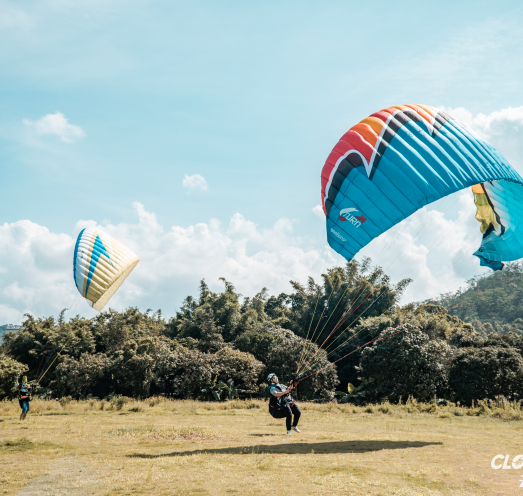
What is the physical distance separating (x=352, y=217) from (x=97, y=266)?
1327 cm

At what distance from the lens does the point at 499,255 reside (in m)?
11.3

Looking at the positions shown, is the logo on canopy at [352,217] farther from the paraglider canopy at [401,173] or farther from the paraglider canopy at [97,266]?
the paraglider canopy at [97,266]

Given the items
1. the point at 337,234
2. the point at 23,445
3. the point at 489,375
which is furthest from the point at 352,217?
the point at 489,375

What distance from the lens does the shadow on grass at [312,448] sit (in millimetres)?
8102

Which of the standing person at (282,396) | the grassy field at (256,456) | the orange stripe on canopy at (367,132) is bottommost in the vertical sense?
the grassy field at (256,456)

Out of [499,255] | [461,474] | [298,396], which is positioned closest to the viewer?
[461,474]

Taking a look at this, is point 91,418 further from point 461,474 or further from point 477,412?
point 477,412

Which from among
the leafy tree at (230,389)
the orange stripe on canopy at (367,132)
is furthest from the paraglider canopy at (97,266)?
the orange stripe on canopy at (367,132)

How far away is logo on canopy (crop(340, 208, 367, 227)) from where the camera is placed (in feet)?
→ 32.4

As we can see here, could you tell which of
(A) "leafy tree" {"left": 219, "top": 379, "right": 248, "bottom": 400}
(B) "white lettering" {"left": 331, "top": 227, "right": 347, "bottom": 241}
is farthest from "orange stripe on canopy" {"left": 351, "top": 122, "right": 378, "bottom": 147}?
(A) "leafy tree" {"left": 219, "top": 379, "right": 248, "bottom": 400}

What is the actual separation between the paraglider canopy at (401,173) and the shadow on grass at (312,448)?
3.95 m

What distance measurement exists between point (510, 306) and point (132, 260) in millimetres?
78833

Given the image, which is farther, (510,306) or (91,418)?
(510,306)

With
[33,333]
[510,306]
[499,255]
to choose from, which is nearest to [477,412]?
[499,255]
